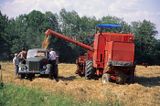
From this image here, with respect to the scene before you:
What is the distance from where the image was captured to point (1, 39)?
82.7 m

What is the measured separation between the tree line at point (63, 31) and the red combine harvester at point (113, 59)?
1586 inches

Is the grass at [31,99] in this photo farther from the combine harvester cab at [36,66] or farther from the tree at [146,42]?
the tree at [146,42]

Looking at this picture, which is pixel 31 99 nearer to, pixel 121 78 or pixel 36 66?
pixel 121 78

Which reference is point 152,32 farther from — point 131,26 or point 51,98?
point 51,98

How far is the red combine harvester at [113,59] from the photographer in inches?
1026

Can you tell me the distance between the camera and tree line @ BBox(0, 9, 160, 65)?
81.5 metres

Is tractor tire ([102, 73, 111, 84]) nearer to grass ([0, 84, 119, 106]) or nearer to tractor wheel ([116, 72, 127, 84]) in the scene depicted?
tractor wheel ([116, 72, 127, 84])

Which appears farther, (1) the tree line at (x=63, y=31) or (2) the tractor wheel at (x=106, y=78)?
(1) the tree line at (x=63, y=31)

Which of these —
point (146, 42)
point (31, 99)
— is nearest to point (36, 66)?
point (31, 99)

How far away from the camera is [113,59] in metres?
26.1

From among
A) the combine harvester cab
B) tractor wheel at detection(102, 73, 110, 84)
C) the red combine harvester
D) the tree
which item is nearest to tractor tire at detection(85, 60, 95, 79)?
the red combine harvester

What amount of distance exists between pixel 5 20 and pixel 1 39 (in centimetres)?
1359

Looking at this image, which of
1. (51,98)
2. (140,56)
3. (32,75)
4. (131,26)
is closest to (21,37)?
(140,56)

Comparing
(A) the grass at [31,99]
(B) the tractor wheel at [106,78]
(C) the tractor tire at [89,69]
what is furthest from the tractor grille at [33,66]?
(A) the grass at [31,99]
